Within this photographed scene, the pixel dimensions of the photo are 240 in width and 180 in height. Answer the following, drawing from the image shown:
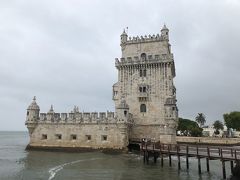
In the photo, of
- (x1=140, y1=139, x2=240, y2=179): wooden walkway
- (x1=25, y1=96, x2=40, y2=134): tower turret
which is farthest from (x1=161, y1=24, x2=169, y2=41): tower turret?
(x1=25, y1=96, x2=40, y2=134): tower turret

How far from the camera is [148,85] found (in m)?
45.5

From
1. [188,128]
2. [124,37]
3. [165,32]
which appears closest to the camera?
[165,32]

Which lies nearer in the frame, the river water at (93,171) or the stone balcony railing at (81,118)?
the river water at (93,171)

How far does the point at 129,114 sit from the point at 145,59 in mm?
9644

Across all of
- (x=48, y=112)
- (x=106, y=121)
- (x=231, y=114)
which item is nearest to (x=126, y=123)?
(x=106, y=121)

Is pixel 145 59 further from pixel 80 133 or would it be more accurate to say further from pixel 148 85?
pixel 80 133

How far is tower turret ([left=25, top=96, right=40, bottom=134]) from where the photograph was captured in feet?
149

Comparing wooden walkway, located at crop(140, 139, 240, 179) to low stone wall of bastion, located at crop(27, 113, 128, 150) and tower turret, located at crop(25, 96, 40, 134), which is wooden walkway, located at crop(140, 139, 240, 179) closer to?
low stone wall of bastion, located at crop(27, 113, 128, 150)

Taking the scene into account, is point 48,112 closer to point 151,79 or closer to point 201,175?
point 151,79

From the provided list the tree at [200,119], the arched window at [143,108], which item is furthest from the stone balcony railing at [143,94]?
the tree at [200,119]

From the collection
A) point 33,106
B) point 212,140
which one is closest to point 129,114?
point 33,106

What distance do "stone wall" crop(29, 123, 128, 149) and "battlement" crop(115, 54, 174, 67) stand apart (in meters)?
11.2

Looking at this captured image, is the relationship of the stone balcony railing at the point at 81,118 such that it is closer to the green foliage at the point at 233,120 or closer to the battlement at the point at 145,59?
the battlement at the point at 145,59

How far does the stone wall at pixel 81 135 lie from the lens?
41728mm
